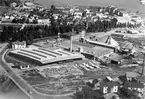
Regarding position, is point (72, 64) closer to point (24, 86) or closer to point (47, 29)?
point (24, 86)

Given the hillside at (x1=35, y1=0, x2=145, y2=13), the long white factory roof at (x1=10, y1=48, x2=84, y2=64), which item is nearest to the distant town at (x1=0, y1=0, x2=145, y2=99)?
the long white factory roof at (x1=10, y1=48, x2=84, y2=64)

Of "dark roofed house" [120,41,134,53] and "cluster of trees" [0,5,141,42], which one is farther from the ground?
"cluster of trees" [0,5,141,42]

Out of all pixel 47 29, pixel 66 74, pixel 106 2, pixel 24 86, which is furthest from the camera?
pixel 106 2

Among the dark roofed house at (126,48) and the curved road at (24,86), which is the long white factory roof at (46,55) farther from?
the dark roofed house at (126,48)

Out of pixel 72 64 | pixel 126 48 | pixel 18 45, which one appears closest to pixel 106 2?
pixel 126 48

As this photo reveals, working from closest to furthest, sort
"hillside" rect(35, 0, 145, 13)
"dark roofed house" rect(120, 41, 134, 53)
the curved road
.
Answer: the curved road → "dark roofed house" rect(120, 41, 134, 53) → "hillside" rect(35, 0, 145, 13)

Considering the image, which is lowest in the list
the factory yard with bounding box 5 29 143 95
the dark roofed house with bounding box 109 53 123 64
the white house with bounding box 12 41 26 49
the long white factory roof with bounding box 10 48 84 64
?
the dark roofed house with bounding box 109 53 123 64

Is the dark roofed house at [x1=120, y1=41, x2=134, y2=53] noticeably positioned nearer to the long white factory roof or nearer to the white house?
the long white factory roof

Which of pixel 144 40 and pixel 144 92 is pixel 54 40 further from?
pixel 144 92

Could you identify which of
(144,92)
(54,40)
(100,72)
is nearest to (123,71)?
(100,72)
